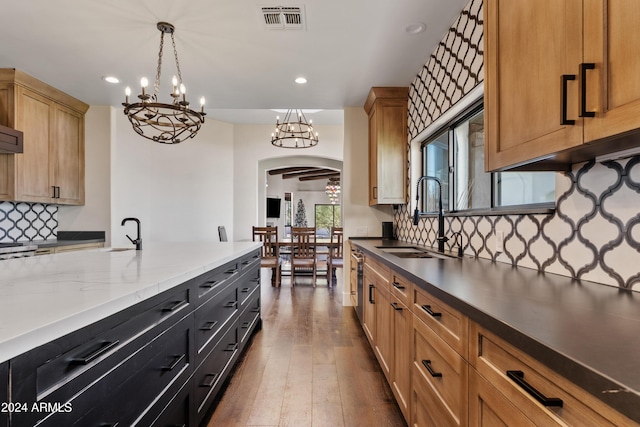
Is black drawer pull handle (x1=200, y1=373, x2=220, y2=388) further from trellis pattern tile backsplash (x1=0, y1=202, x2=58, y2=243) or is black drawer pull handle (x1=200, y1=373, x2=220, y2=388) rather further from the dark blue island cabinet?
trellis pattern tile backsplash (x1=0, y1=202, x2=58, y2=243)

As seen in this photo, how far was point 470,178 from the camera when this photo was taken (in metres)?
2.61

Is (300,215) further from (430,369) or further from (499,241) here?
(430,369)

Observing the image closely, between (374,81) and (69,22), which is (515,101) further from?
(69,22)

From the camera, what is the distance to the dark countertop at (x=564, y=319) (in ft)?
1.77

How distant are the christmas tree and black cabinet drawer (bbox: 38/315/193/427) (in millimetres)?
12443

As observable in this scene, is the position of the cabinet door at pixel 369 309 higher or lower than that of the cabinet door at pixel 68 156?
lower

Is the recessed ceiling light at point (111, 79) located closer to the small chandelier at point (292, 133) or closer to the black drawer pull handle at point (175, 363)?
the small chandelier at point (292, 133)

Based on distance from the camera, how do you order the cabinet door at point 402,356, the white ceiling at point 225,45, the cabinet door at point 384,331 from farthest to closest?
the white ceiling at point 225,45
the cabinet door at point 384,331
the cabinet door at point 402,356

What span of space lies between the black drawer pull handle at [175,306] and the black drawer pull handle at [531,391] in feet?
3.98

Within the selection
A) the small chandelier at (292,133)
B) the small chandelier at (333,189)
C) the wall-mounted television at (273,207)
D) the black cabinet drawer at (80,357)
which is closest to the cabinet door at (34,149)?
the small chandelier at (292,133)

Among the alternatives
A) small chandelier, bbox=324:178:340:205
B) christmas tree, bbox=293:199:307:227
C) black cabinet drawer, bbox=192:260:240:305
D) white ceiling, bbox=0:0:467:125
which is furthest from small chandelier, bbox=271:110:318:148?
christmas tree, bbox=293:199:307:227

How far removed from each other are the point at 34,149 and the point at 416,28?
4.32 meters

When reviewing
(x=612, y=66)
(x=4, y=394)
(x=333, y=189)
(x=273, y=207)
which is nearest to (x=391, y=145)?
(x=612, y=66)

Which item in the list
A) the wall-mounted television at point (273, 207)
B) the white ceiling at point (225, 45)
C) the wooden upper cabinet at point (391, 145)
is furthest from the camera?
the wall-mounted television at point (273, 207)
